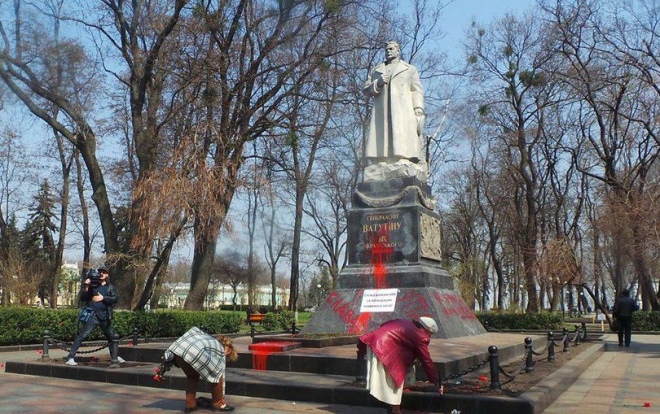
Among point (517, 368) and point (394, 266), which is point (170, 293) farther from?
point (517, 368)

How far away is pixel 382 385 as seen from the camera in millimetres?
7359

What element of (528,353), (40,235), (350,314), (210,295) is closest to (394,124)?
(350,314)

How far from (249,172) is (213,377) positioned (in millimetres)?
15315

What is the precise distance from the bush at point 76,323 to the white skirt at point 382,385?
→ 1188cm

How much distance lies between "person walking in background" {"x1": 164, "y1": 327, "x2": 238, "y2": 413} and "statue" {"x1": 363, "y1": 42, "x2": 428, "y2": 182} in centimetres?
800

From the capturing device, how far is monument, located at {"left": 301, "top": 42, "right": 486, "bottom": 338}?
44.9 feet

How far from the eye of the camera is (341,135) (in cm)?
3284

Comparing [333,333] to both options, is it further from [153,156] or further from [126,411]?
[153,156]

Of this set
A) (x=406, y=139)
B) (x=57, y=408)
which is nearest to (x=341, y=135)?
(x=406, y=139)

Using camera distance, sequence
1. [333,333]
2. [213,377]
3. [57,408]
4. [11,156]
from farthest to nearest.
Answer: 1. [11,156]
2. [333,333]
3. [57,408]
4. [213,377]

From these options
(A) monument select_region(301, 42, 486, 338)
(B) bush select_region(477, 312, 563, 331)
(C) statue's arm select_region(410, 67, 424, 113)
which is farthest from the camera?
(B) bush select_region(477, 312, 563, 331)

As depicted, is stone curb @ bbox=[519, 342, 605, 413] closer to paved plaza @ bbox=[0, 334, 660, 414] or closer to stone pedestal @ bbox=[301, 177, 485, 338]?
paved plaza @ bbox=[0, 334, 660, 414]

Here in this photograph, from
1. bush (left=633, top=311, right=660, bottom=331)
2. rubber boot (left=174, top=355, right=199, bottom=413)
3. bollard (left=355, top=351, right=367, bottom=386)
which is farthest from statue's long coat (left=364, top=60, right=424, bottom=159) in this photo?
bush (left=633, top=311, right=660, bottom=331)

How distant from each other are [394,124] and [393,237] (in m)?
2.65
